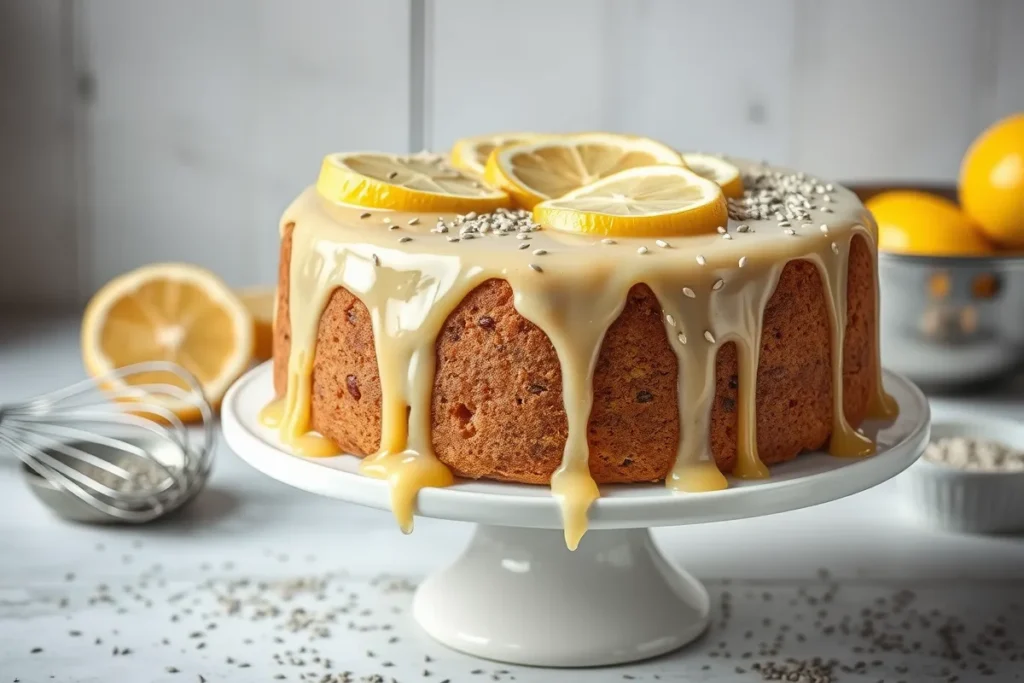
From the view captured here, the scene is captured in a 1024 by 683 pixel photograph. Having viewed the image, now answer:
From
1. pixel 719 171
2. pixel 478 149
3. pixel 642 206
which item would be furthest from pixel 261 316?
pixel 642 206

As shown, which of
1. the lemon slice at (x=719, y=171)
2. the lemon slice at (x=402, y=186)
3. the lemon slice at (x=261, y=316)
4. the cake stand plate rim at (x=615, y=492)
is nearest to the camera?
the cake stand plate rim at (x=615, y=492)

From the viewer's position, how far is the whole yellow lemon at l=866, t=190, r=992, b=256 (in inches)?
93.7

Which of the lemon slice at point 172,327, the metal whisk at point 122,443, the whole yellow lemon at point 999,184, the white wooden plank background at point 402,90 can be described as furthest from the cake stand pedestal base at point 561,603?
the white wooden plank background at point 402,90

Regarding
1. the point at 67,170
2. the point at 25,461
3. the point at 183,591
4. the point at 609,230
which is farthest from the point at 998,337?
the point at 67,170

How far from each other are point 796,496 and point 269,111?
1.85m

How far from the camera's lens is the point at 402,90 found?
9.57ft

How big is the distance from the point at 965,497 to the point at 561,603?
72 centimetres

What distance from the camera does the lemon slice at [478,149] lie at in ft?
5.67

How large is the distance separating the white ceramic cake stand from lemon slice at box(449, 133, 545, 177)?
0.38m

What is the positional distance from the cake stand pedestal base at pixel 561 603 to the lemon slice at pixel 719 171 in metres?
0.43

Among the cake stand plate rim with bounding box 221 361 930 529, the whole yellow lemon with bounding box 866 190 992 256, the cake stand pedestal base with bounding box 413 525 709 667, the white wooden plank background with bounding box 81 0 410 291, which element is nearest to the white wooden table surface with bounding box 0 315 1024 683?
the cake stand pedestal base with bounding box 413 525 709 667

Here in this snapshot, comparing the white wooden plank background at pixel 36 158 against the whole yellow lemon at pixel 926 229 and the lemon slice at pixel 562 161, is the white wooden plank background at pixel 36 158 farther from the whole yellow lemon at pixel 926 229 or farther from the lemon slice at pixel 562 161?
the whole yellow lemon at pixel 926 229

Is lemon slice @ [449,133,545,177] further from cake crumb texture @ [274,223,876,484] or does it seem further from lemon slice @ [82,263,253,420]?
lemon slice @ [82,263,253,420]

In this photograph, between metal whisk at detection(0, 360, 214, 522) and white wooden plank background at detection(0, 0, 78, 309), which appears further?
white wooden plank background at detection(0, 0, 78, 309)
